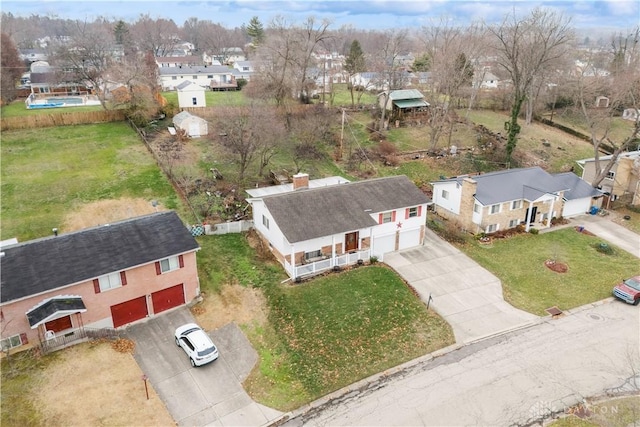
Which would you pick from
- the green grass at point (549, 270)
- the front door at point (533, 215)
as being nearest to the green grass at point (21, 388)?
the green grass at point (549, 270)

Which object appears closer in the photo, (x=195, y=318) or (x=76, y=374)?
(x=76, y=374)

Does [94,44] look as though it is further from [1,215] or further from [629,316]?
[629,316]

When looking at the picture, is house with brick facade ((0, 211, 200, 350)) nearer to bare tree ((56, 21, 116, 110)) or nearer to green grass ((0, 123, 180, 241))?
green grass ((0, 123, 180, 241))

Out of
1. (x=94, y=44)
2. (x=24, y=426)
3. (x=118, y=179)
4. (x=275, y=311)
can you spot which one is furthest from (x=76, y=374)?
(x=94, y=44)

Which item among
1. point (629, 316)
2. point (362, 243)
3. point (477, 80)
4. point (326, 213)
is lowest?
point (629, 316)

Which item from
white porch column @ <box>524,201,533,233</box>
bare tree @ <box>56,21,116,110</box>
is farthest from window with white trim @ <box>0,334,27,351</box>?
bare tree @ <box>56,21,116,110</box>

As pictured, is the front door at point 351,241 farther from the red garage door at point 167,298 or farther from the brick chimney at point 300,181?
the red garage door at point 167,298
